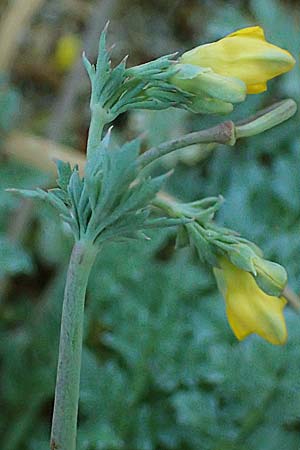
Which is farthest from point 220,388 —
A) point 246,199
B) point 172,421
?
point 246,199

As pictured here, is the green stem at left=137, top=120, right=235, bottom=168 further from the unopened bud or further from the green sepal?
the green sepal

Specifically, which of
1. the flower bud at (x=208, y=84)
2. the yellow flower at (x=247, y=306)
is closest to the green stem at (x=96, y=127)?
the flower bud at (x=208, y=84)

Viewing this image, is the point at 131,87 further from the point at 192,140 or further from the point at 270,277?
the point at 270,277

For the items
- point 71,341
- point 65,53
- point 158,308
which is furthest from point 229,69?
point 65,53

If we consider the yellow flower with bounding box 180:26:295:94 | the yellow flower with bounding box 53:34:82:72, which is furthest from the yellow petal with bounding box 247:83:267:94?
the yellow flower with bounding box 53:34:82:72


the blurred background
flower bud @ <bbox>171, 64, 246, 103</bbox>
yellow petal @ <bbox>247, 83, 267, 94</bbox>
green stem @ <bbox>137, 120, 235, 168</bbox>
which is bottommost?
the blurred background
